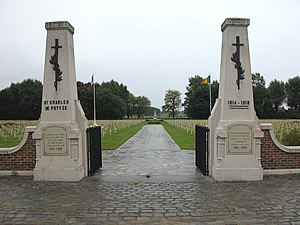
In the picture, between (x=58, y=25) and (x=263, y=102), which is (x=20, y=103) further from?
(x=263, y=102)

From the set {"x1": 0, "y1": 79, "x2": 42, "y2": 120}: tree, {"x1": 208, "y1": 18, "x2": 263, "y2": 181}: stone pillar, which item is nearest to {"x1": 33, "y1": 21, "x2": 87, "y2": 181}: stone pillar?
{"x1": 208, "y1": 18, "x2": 263, "y2": 181}: stone pillar

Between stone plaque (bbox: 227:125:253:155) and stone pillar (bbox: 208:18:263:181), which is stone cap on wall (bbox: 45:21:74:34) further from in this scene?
stone plaque (bbox: 227:125:253:155)

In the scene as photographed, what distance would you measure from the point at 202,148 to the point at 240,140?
1.21m

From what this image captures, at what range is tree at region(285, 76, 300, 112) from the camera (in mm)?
62125

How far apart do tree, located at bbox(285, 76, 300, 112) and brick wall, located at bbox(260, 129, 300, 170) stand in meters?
63.0

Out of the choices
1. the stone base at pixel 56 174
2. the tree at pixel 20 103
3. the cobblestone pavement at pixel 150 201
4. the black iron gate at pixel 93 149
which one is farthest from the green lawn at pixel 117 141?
the tree at pixel 20 103

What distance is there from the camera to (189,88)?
87.6 meters

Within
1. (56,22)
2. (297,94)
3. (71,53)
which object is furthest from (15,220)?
(297,94)

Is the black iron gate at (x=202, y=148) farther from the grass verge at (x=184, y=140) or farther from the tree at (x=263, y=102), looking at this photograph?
the tree at (x=263, y=102)

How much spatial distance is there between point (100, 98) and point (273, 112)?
46782mm

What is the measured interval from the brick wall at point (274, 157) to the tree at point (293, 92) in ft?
207

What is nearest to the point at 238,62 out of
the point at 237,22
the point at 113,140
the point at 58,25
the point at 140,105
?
the point at 237,22

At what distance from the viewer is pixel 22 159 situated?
→ 24.1ft

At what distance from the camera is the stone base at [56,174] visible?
6.87 m
